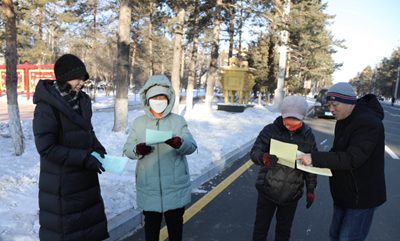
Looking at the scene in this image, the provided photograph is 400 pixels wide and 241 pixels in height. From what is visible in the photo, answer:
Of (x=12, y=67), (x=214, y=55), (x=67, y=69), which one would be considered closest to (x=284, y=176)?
(x=67, y=69)

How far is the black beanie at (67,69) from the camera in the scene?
6.67 feet

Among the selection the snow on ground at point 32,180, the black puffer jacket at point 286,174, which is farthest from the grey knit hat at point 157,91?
the snow on ground at point 32,180

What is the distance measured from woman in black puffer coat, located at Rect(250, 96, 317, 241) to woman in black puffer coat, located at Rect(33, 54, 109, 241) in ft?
5.22

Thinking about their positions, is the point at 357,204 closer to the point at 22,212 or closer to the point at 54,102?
the point at 54,102

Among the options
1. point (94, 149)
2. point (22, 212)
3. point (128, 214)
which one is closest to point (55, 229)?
point (94, 149)

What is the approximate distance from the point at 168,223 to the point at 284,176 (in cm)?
127

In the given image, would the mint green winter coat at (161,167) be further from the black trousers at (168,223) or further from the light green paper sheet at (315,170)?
the light green paper sheet at (315,170)

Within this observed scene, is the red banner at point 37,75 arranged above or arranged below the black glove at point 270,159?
above

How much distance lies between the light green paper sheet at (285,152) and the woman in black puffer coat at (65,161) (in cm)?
152

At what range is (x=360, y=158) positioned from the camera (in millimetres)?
1950

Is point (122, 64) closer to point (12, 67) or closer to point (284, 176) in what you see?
point (12, 67)

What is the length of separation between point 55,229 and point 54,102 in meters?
1.00

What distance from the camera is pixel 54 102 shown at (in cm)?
187

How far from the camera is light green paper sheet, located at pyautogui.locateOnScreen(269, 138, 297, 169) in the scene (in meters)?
2.17
